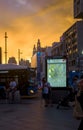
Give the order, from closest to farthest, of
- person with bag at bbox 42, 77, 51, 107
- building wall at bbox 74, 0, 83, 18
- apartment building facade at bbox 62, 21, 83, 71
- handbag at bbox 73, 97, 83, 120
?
handbag at bbox 73, 97, 83, 120 < person with bag at bbox 42, 77, 51, 107 < apartment building facade at bbox 62, 21, 83, 71 < building wall at bbox 74, 0, 83, 18

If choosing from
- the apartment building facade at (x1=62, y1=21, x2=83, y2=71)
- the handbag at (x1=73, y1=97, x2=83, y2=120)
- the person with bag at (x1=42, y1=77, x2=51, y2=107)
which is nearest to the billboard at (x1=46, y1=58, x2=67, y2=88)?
the person with bag at (x1=42, y1=77, x2=51, y2=107)

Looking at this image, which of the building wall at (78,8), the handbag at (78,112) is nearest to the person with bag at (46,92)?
the handbag at (78,112)

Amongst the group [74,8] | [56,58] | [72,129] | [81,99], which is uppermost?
[74,8]

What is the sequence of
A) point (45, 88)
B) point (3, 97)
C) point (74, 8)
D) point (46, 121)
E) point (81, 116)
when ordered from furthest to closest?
point (74, 8), point (3, 97), point (45, 88), point (46, 121), point (81, 116)

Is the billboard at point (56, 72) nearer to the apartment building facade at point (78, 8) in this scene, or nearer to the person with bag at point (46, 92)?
the person with bag at point (46, 92)

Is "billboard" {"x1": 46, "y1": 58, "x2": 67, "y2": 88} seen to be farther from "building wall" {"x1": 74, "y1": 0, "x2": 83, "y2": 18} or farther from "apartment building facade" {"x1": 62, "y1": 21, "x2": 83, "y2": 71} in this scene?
"building wall" {"x1": 74, "y1": 0, "x2": 83, "y2": 18}

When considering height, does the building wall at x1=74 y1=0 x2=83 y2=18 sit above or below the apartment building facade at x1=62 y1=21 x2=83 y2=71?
above

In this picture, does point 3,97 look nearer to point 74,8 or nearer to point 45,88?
point 45,88

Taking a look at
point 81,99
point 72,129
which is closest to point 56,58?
point 72,129

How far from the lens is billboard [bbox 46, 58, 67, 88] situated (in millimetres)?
29609

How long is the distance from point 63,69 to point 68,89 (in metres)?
1.45

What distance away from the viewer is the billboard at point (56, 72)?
2961 centimetres

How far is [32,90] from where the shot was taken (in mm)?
40938

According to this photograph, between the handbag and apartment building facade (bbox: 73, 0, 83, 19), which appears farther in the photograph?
apartment building facade (bbox: 73, 0, 83, 19)
